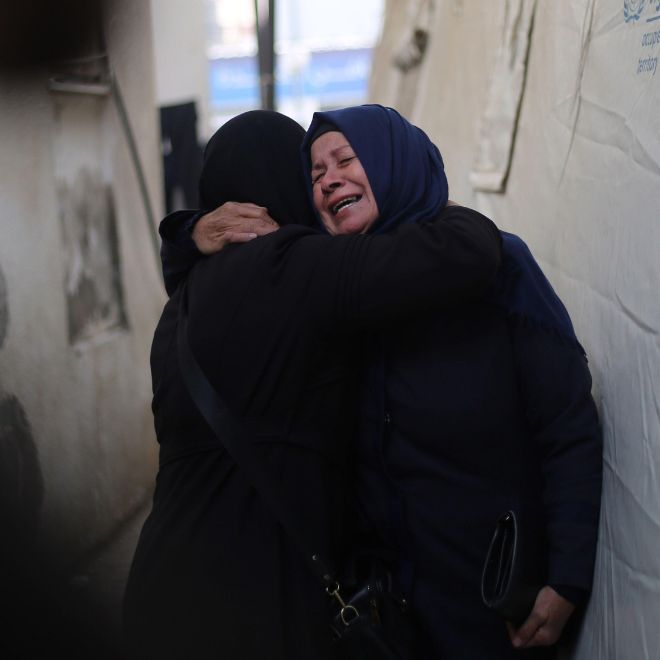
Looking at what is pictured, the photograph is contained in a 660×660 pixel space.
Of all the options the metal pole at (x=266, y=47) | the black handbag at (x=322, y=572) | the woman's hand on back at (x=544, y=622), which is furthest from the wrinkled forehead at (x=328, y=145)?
the metal pole at (x=266, y=47)

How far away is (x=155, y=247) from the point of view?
14.7 feet

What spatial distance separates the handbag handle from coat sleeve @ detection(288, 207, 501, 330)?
204 mm

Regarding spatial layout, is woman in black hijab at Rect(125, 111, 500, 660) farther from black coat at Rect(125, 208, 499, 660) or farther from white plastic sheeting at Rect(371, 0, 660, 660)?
white plastic sheeting at Rect(371, 0, 660, 660)

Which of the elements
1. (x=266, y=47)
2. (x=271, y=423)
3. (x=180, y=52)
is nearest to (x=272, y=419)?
(x=271, y=423)

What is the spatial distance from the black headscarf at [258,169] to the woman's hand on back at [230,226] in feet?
0.13

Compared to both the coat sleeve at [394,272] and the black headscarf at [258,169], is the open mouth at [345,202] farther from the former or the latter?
the coat sleeve at [394,272]

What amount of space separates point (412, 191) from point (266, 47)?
684 cm

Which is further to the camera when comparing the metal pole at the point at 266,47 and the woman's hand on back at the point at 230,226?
the metal pole at the point at 266,47

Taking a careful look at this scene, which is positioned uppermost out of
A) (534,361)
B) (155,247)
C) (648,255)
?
(648,255)

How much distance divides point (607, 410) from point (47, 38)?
3.46 feet

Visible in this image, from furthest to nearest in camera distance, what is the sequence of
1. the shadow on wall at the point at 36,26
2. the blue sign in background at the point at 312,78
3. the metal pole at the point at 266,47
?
the blue sign in background at the point at 312,78 < the metal pole at the point at 266,47 < the shadow on wall at the point at 36,26

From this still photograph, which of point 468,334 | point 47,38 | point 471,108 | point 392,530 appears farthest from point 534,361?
point 471,108

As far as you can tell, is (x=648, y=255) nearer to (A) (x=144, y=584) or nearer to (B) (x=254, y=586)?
(B) (x=254, y=586)

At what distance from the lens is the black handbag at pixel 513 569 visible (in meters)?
1.34
